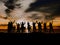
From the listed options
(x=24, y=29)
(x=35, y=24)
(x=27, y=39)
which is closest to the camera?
(x=27, y=39)

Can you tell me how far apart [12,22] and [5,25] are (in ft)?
3.12

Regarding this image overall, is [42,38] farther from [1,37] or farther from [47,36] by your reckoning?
[1,37]

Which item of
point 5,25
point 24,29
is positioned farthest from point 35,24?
point 5,25

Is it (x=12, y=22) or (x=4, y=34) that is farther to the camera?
(x=12, y=22)

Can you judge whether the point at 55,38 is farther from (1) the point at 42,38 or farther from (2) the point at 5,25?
(2) the point at 5,25

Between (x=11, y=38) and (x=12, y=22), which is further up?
(x=12, y=22)

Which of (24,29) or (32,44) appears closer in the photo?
(32,44)

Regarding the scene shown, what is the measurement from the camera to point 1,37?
953 cm

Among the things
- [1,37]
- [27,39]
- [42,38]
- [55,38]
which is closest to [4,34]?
[1,37]

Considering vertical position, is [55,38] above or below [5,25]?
below

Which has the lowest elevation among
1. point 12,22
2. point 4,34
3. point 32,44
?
point 32,44

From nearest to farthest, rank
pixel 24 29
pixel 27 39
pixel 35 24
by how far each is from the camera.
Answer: pixel 27 39 < pixel 24 29 < pixel 35 24

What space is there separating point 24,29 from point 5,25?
77.3 inches

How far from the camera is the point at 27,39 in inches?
372
